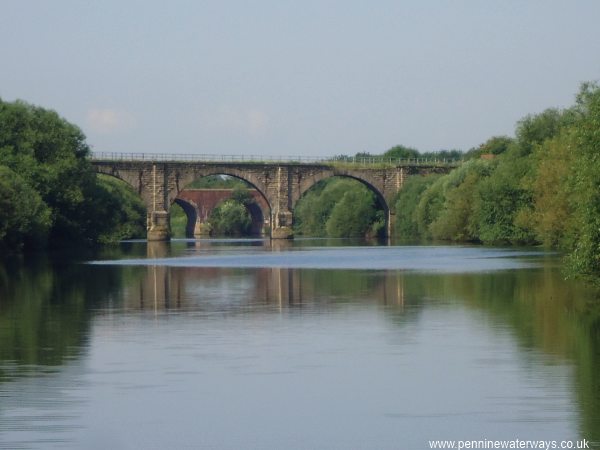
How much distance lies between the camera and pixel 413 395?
15312 mm

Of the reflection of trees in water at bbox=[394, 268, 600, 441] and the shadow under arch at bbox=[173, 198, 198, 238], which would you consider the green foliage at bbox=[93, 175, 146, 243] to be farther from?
the reflection of trees in water at bbox=[394, 268, 600, 441]

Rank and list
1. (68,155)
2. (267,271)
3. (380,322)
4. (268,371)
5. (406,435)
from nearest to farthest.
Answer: (406,435) → (268,371) → (380,322) → (267,271) → (68,155)

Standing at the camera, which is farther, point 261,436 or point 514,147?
point 514,147

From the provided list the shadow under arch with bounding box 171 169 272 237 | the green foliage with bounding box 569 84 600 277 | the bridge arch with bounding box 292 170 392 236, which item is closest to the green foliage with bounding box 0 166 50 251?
the green foliage with bounding box 569 84 600 277

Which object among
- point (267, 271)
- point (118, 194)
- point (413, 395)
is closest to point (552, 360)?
point (413, 395)

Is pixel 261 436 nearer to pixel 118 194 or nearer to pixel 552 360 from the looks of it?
pixel 552 360

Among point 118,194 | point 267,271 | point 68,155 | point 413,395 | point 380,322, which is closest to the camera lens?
point 413,395

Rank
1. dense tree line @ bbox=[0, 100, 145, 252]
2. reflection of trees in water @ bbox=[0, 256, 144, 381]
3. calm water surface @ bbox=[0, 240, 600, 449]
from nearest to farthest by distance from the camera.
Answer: calm water surface @ bbox=[0, 240, 600, 449] < reflection of trees in water @ bbox=[0, 256, 144, 381] < dense tree line @ bbox=[0, 100, 145, 252]

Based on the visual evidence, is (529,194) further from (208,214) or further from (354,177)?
(208,214)

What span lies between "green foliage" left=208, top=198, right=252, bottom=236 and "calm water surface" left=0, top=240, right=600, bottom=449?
94010 millimetres

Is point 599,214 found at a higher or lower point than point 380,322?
higher

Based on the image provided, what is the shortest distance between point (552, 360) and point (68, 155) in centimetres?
5116

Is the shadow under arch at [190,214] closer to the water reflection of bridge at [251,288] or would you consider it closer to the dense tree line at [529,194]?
the dense tree line at [529,194]

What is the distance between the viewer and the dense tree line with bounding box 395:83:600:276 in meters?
29.7
